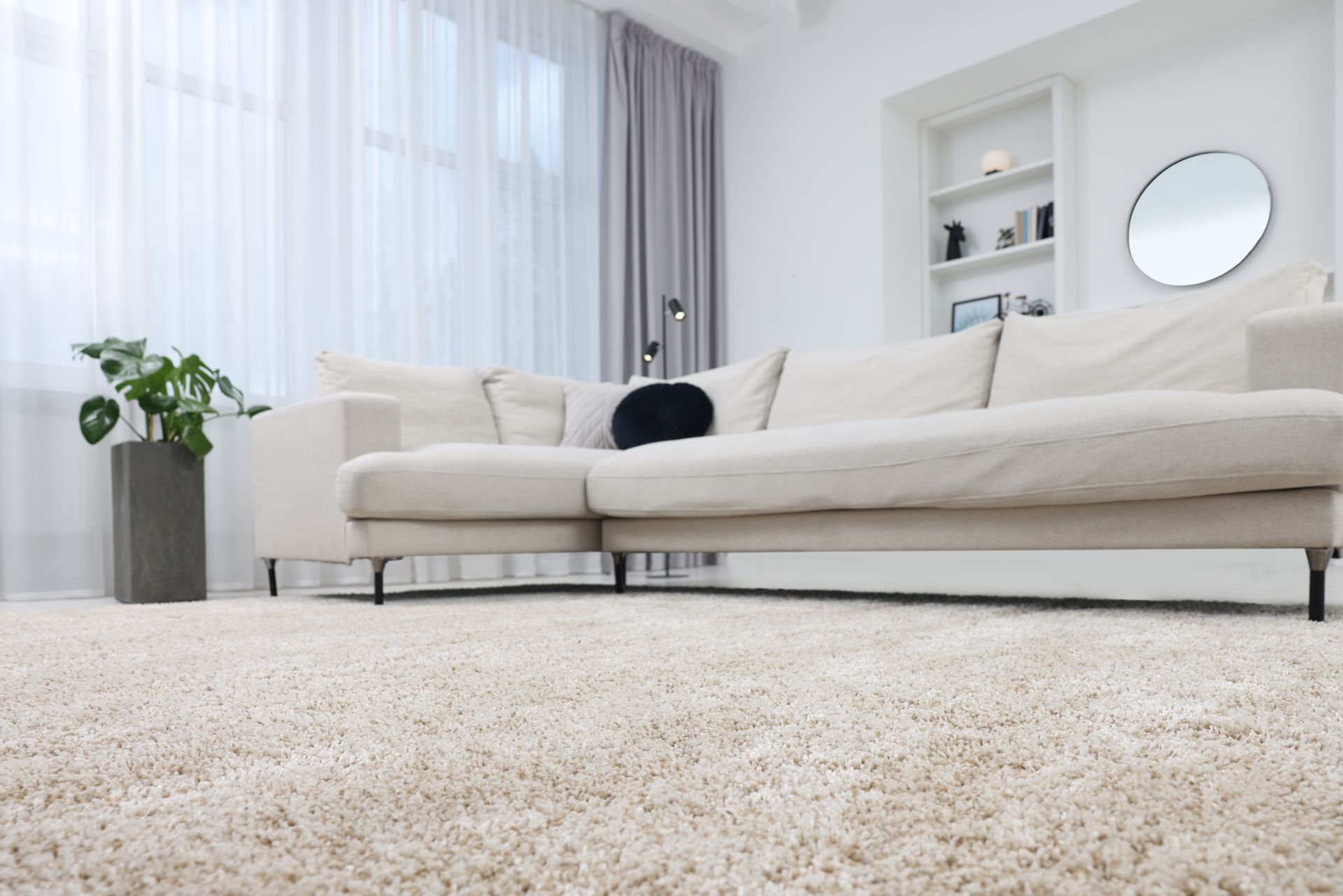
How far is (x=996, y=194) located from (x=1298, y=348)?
325 centimetres

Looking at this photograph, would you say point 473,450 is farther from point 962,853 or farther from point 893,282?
point 893,282

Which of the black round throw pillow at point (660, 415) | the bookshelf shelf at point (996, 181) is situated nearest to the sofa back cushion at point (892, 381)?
the black round throw pillow at point (660, 415)

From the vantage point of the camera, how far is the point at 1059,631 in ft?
4.67

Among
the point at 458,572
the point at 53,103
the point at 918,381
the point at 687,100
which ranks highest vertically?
the point at 687,100

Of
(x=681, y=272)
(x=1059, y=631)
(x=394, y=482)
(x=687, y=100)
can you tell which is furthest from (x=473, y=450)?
(x=687, y=100)

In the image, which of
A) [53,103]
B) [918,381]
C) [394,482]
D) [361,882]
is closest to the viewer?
[361,882]

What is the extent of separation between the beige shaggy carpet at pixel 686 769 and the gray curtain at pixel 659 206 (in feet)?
12.1

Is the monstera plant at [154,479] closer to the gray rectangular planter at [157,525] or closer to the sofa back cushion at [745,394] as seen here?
the gray rectangular planter at [157,525]

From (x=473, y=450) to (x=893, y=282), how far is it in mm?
Result: 2927

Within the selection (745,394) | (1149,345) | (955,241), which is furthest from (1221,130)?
(745,394)

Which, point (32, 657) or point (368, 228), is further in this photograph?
point (368, 228)

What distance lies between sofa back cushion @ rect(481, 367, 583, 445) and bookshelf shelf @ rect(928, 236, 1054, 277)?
96.4 inches

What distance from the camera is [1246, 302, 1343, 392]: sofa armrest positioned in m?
1.83

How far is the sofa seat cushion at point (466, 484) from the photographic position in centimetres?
237
